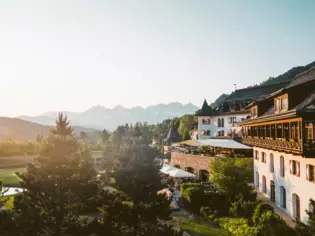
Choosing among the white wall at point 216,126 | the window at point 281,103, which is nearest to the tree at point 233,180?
the window at point 281,103

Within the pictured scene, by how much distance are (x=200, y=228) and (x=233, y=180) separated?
231 inches

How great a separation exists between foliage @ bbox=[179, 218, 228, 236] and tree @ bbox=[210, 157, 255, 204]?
12.7ft

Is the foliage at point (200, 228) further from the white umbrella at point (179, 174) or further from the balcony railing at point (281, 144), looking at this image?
the balcony railing at point (281, 144)

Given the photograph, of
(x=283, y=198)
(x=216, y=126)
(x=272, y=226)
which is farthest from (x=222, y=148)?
(x=272, y=226)

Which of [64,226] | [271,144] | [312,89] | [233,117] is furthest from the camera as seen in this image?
[233,117]

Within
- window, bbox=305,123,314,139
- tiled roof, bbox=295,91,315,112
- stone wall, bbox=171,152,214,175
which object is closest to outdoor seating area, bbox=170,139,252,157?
stone wall, bbox=171,152,214,175

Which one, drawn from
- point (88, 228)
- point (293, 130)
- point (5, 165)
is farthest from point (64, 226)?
point (5, 165)

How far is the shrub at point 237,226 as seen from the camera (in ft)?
62.5

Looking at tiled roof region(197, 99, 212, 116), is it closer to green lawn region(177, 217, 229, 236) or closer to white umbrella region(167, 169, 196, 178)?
white umbrella region(167, 169, 196, 178)

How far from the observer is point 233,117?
5128 cm

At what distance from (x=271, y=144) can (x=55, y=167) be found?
57.6 ft

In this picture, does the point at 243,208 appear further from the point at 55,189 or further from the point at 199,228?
the point at 55,189

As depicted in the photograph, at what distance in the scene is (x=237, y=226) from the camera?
836 inches

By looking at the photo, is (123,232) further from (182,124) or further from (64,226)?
(182,124)
